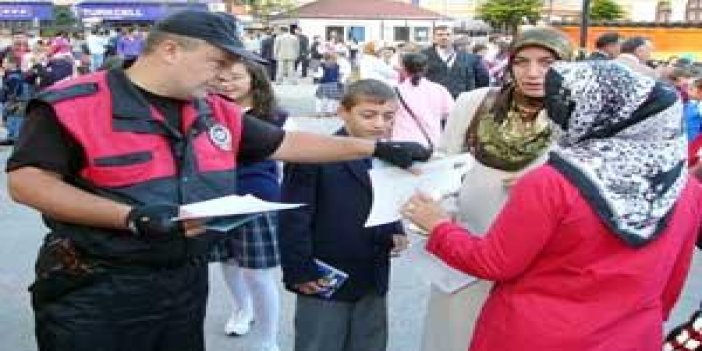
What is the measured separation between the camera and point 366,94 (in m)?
3.24

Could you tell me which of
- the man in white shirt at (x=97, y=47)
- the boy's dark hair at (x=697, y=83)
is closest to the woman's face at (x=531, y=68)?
the boy's dark hair at (x=697, y=83)

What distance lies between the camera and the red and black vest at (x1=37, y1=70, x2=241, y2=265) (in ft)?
7.33

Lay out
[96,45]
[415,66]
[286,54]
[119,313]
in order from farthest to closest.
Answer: [96,45] → [286,54] → [415,66] → [119,313]

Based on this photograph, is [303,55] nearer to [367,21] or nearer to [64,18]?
[64,18]

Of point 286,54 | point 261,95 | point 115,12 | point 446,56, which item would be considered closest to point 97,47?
point 286,54

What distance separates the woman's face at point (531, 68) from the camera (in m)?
2.82

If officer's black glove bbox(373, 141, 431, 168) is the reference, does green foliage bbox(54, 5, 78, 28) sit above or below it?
below

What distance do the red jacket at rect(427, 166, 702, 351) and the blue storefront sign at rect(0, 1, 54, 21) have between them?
40.5 m

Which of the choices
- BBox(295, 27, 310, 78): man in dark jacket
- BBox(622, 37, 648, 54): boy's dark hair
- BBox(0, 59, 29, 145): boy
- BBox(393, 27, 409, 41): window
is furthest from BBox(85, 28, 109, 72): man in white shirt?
BBox(393, 27, 409, 41): window

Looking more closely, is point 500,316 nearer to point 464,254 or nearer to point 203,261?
point 464,254

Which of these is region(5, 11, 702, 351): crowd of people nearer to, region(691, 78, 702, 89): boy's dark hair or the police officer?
the police officer

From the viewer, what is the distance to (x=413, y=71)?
7.62 meters

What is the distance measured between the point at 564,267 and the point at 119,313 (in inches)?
43.6

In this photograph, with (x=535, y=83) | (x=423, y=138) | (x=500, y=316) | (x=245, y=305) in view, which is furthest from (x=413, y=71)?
(x=500, y=316)
